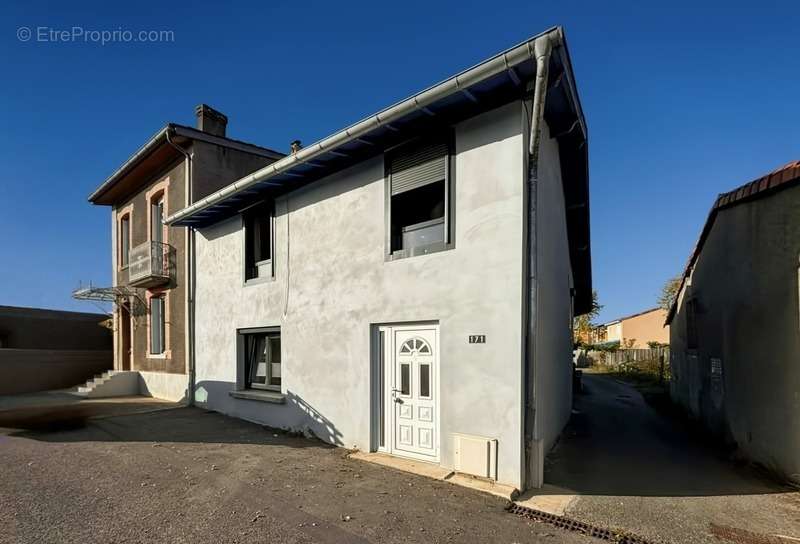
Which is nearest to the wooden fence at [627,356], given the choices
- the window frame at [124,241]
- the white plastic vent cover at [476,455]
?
the white plastic vent cover at [476,455]

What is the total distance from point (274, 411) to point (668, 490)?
23.0 feet

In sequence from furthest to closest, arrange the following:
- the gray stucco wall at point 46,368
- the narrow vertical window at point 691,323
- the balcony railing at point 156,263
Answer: the gray stucco wall at point 46,368
the balcony railing at point 156,263
the narrow vertical window at point 691,323

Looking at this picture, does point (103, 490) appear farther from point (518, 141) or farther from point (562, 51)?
point (562, 51)

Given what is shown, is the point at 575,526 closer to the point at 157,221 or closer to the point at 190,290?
the point at 190,290

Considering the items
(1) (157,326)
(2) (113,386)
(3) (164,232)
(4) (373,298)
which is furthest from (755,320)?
(2) (113,386)

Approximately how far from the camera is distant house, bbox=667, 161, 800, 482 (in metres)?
6.00

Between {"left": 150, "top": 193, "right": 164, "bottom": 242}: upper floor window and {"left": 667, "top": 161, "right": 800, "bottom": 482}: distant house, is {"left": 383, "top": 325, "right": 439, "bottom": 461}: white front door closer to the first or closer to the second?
{"left": 667, "top": 161, "right": 800, "bottom": 482}: distant house

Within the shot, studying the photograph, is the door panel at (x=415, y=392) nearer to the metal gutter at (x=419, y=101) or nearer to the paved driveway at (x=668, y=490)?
the paved driveway at (x=668, y=490)

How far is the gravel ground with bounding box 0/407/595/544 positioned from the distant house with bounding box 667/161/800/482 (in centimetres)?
402

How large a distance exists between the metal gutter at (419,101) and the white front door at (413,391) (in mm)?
3203

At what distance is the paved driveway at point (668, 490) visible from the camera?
4590 millimetres

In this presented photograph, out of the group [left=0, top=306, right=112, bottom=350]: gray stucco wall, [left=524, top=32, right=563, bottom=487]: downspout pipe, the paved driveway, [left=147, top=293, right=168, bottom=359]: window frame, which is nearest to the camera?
the paved driveway

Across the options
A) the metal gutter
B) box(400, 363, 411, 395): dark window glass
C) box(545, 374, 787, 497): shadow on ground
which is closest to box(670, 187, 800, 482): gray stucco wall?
box(545, 374, 787, 497): shadow on ground

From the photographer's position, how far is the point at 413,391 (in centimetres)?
679
